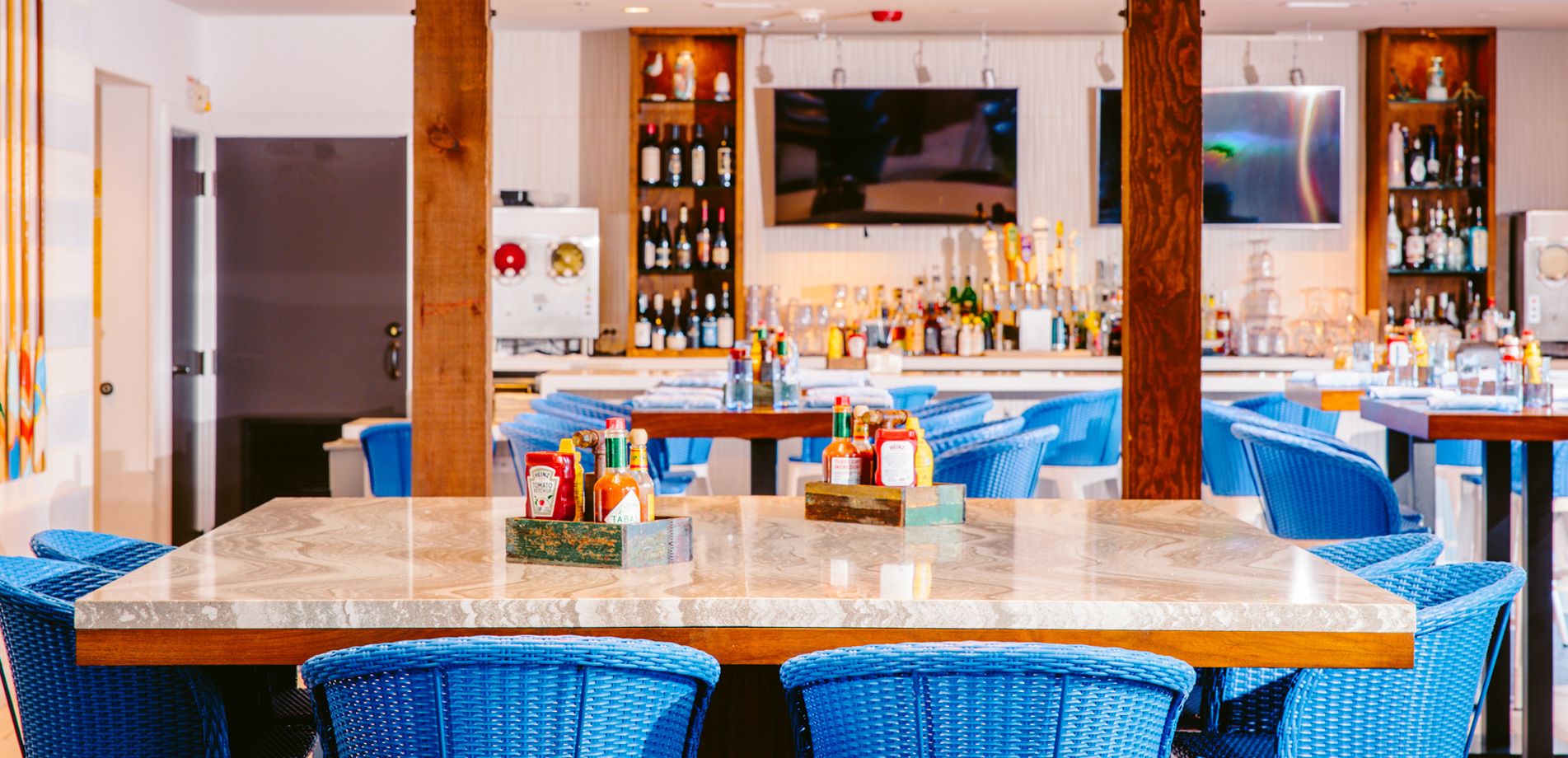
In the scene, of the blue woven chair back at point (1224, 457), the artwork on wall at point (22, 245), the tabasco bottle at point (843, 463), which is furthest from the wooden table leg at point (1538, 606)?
the artwork on wall at point (22, 245)

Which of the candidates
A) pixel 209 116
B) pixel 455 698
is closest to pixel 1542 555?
pixel 455 698

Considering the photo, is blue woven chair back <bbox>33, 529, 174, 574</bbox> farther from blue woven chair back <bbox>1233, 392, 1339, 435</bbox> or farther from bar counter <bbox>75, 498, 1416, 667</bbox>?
blue woven chair back <bbox>1233, 392, 1339, 435</bbox>

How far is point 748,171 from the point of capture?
802 cm

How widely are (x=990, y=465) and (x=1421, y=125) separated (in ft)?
18.3

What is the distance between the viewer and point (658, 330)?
7.82 m

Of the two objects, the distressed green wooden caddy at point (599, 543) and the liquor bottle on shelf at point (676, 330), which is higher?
the liquor bottle on shelf at point (676, 330)

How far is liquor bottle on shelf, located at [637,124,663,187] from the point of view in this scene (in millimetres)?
7699

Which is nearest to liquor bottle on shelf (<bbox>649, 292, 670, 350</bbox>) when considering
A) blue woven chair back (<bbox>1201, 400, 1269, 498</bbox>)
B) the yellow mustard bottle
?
blue woven chair back (<bbox>1201, 400, 1269, 498</bbox>)

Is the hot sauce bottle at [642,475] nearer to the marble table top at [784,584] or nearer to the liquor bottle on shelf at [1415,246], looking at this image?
the marble table top at [784,584]

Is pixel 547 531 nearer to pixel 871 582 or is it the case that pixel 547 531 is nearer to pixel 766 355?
pixel 871 582

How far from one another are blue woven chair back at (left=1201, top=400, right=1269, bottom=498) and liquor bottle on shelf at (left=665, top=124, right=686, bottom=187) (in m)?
3.87

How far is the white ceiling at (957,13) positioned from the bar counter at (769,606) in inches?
218

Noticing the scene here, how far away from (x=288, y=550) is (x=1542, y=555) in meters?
2.84

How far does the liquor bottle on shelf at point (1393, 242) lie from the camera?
311 inches
